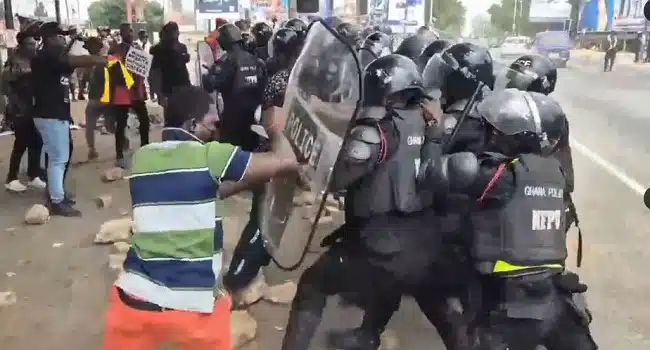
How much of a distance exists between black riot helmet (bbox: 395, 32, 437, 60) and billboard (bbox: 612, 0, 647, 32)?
27.9 m

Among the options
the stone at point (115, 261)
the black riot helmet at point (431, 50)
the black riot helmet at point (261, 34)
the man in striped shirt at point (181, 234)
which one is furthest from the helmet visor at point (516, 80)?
the black riot helmet at point (261, 34)

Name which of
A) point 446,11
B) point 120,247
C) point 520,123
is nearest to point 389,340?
point 520,123

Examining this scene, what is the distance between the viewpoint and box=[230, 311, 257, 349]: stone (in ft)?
14.3

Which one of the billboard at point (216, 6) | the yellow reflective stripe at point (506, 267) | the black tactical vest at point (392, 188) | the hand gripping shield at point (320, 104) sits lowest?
the billboard at point (216, 6)

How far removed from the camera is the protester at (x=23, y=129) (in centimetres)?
792

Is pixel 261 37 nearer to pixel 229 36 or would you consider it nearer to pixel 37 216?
pixel 229 36

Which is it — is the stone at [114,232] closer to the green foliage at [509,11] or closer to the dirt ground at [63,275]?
the dirt ground at [63,275]

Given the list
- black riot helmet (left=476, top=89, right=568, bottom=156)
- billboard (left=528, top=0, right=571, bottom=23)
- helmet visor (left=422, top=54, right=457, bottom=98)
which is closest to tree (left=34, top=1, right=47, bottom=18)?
helmet visor (left=422, top=54, right=457, bottom=98)

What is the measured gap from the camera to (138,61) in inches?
361

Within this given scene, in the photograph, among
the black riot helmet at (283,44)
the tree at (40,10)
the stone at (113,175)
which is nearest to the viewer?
the black riot helmet at (283,44)

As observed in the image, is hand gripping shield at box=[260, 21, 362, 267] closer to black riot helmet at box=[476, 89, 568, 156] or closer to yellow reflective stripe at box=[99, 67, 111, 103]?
black riot helmet at box=[476, 89, 568, 156]

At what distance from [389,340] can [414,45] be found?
2667 mm

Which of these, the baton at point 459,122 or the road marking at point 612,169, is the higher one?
the baton at point 459,122

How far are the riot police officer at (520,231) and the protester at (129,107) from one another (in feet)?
20.9
